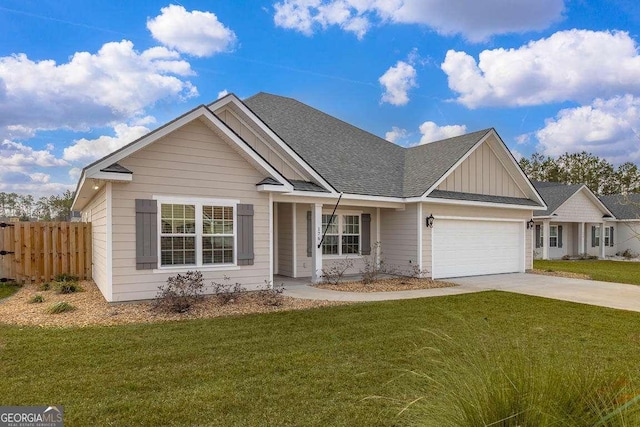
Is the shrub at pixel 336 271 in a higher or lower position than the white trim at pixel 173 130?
lower

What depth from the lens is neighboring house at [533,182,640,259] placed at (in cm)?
2453

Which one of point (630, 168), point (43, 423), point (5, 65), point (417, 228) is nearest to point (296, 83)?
point (417, 228)

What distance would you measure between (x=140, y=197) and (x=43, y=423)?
19.3 ft

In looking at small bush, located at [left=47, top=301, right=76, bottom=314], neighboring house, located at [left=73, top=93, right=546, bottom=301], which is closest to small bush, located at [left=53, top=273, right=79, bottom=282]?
neighboring house, located at [left=73, top=93, right=546, bottom=301]

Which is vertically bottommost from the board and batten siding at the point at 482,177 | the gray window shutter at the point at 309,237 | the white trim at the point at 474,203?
the gray window shutter at the point at 309,237

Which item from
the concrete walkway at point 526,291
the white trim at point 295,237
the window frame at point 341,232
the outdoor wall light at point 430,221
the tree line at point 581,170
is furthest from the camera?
the tree line at point 581,170

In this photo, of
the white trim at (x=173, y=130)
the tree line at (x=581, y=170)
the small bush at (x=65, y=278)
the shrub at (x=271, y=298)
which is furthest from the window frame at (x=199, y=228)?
the tree line at (x=581, y=170)

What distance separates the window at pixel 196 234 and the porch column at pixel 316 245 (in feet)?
9.96

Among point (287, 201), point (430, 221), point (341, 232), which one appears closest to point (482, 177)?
point (430, 221)

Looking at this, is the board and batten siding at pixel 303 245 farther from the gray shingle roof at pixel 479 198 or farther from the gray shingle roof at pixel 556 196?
the gray shingle roof at pixel 556 196

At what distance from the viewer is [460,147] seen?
14.9 m

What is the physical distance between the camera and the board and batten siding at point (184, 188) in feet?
27.8

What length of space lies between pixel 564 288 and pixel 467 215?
3.99 meters

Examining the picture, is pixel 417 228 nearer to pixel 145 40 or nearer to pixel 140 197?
pixel 140 197
